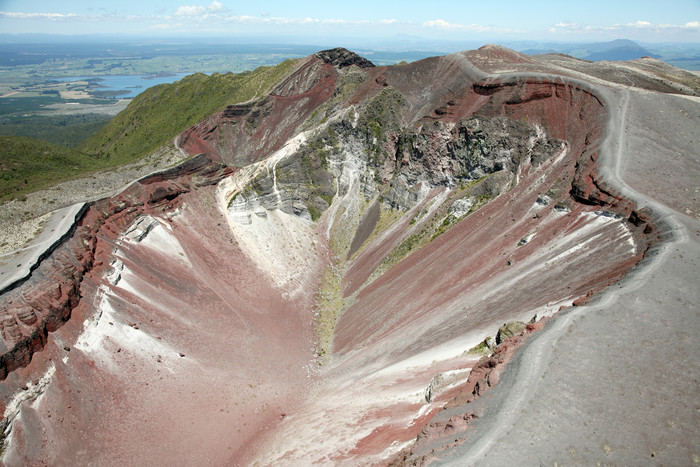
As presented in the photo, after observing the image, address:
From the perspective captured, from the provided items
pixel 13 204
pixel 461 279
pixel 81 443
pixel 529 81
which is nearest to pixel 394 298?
pixel 461 279

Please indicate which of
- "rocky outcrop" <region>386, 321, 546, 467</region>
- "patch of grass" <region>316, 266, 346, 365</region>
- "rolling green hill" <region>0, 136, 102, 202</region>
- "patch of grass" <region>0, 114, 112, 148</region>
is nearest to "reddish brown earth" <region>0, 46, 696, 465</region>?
"rocky outcrop" <region>386, 321, 546, 467</region>

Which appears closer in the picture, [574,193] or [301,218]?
[574,193]

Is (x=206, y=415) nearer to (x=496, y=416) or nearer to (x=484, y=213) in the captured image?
(x=496, y=416)

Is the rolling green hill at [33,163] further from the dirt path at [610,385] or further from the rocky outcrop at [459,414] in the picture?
the dirt path at [610,385]

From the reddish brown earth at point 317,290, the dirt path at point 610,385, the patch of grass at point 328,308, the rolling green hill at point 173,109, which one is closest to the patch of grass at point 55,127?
the rolling green hill at point 173,109

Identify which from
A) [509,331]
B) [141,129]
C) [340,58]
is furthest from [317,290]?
[141,129]

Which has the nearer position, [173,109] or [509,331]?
[509,331]

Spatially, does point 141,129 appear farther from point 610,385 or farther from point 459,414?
point 610,385
